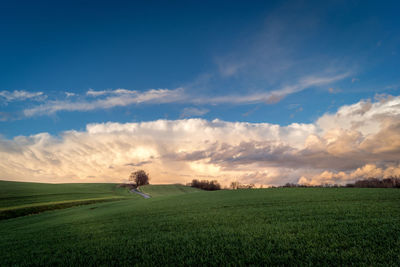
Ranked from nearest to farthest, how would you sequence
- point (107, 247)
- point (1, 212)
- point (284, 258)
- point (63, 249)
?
1. point (284, 258)
2. point (107, 247)
3. point (63, 249)
4. point (1, 212)

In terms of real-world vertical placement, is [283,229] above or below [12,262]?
above

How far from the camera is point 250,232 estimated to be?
226 inches

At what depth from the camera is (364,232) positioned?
16.3 feet

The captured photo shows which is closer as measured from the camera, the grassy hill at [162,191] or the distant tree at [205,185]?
the grassy hill at [162,191]

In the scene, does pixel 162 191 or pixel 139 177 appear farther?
pixel 139 177

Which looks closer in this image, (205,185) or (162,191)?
(162,191)

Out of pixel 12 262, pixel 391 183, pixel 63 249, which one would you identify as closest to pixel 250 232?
pixel 63 249

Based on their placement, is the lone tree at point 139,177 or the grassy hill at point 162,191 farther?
the lone tree at point 139,177

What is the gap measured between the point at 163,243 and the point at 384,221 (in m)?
6.09

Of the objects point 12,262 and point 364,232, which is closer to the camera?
point 364,232

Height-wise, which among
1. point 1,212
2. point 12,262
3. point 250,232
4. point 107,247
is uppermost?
point 250,232

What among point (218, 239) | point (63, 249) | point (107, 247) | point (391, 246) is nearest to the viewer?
point (391, 246)

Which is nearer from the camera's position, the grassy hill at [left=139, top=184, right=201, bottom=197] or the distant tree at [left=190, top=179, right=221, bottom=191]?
the grassy hill at [left=139, top=184, right=201, bottom=197]

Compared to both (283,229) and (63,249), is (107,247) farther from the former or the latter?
(283,229)
